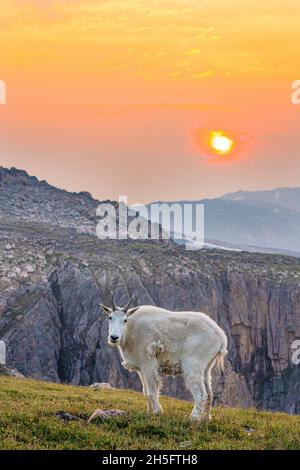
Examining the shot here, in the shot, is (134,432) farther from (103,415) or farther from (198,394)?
(198,394)

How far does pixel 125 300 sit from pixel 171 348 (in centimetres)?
5694

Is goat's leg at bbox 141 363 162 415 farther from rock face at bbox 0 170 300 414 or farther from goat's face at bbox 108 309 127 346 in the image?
rock face at bbox 0 170 300 414

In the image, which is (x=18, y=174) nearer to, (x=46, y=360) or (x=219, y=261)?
(x=219, y=261)

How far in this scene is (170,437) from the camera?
14.8m


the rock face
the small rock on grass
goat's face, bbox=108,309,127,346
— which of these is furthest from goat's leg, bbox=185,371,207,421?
the rock face

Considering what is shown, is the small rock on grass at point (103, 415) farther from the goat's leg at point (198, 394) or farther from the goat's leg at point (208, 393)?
the goat's leg at point (208, 393)

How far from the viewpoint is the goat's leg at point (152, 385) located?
17625 millimetres

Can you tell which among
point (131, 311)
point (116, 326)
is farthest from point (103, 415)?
point (131, 311)

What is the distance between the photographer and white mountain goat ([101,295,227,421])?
17.2m

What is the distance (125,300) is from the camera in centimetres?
7444

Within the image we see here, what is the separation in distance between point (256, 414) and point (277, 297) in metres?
71.5

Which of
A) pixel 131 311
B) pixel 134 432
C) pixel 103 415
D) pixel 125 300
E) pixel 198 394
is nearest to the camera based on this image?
pixel 134 432

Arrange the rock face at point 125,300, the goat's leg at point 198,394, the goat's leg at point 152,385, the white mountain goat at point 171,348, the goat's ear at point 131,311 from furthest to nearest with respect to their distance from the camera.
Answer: the rock face at point 125,300 < the goat's ear at point 131,311 < the goat's leg at point 152,385 < the white mountain goat at point 171,348 < the goat's leg at point 198,394

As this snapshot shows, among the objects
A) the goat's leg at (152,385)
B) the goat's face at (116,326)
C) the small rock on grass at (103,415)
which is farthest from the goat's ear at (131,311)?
the small rock on grass at (103,415)
